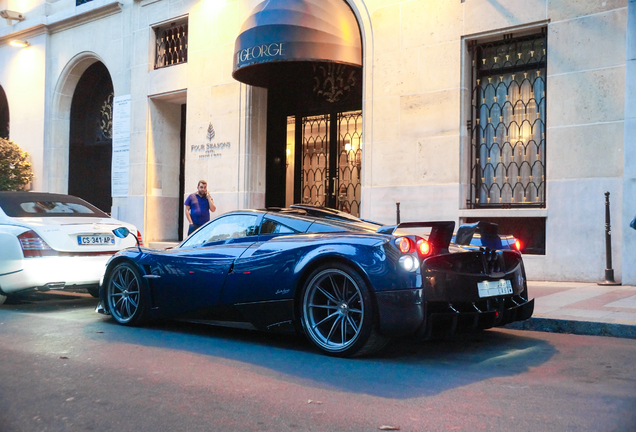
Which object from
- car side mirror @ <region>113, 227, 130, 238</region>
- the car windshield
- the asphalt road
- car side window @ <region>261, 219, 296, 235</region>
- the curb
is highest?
the car windshield

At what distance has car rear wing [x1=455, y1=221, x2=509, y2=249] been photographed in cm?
541

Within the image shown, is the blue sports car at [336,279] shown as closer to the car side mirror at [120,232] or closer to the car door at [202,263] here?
the car door at [202,263]

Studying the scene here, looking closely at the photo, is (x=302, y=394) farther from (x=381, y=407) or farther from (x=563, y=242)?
(x=563, y=242)

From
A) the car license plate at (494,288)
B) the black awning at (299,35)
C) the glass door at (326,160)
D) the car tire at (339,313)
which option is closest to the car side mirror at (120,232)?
the car tire at (339,313)

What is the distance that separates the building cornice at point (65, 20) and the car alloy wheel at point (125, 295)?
12627 millimetres

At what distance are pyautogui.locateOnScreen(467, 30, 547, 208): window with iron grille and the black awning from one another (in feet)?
7.88

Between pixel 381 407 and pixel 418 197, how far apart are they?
8108mm

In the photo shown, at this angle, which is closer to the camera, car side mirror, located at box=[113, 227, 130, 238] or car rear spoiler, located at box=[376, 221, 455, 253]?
car rear spoiler, located at box=[376, 221, 455, 253]

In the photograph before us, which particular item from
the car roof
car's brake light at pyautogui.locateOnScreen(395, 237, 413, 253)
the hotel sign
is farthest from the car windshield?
car's brake light at pyautogui.locateOnScreen(395, 237, 413, 253)

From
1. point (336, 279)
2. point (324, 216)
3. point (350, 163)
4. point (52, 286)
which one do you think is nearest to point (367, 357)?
point (336, 279)

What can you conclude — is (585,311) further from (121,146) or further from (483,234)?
(121,146)

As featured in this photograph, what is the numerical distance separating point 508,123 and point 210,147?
6989 millimetres

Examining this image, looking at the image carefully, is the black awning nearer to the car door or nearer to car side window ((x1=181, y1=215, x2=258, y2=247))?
car side window ((x1=181, y1=215, x2=258, y2=247))

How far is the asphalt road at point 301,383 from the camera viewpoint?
11.2 feet
